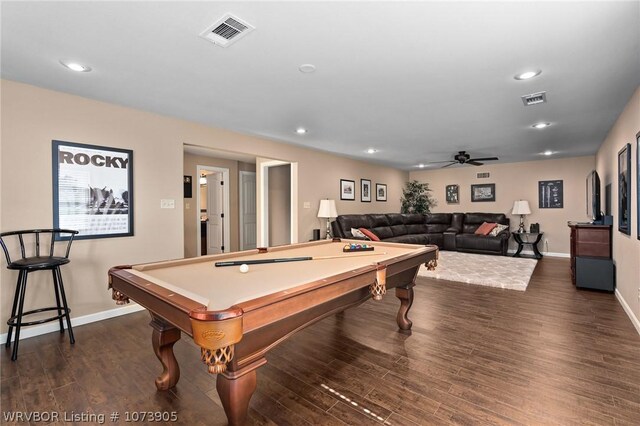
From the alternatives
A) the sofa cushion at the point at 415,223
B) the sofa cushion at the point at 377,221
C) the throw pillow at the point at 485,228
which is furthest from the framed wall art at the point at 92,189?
the throw pillow at the point at 485,228

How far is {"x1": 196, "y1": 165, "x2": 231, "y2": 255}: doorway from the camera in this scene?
271 inches

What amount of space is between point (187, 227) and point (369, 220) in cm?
395

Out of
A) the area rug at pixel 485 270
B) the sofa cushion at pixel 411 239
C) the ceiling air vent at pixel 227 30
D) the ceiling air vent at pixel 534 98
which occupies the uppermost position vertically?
the ceiling air vent at pixel 227 30

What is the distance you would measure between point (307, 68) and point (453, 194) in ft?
24.8

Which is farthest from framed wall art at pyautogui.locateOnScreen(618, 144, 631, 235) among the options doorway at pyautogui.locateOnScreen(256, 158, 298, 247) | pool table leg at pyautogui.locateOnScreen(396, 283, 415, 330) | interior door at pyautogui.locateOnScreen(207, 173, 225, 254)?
interior door at pyautogui.locateOnScreen(207, 173, 225, 254)

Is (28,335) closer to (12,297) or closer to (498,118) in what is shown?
(12,297)

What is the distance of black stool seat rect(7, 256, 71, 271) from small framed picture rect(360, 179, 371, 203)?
5.94m

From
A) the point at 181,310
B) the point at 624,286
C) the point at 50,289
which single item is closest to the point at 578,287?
the point at 624,286

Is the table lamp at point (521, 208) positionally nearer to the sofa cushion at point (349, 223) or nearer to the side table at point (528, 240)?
the side table at point (528, 240)

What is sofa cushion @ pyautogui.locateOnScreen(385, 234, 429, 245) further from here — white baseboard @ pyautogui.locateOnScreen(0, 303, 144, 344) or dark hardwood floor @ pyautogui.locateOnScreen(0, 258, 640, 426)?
white baseboard @ pyautogui.locateOnScreen(0, 303, 144, 344)

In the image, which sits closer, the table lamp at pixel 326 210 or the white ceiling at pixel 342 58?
the white ceiling at pixel 342 58

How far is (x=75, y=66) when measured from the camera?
247 cm

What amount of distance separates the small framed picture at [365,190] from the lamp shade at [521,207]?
3573 mm

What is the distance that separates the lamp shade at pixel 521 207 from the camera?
290 inches
